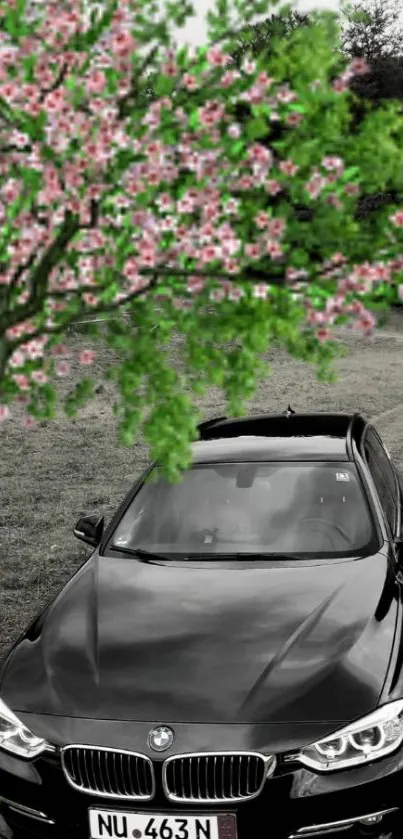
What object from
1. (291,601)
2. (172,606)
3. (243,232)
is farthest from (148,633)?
(243,232)

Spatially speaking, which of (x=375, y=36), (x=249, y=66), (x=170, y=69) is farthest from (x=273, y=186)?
(x=375, y=36)

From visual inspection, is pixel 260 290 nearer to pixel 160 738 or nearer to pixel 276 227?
pixel 276 227

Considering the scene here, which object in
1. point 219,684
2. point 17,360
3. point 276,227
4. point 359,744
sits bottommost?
point 359,744

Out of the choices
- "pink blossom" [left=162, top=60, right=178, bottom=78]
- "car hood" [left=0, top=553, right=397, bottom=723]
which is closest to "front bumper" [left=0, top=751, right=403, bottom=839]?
"car hood" [left=0, top=553, right=397, bottom=723]

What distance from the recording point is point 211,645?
4531mm

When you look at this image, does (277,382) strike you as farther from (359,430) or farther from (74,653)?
(74,653)

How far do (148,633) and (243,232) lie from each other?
181 cm

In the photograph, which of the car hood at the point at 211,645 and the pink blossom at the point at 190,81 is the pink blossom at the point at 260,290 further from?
the car hood at the point at 211,645

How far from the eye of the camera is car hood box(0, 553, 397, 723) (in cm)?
415

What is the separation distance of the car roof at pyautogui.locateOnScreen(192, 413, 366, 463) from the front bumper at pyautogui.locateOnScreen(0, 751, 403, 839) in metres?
2.36

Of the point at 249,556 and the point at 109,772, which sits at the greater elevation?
the point at 249,556

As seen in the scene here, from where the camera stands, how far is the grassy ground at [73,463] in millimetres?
9055

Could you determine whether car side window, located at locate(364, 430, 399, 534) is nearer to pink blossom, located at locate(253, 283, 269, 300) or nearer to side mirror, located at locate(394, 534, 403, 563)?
side mirror, located at locate(394, 534, 403, 563)

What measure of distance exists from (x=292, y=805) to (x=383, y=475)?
303 centimetres
